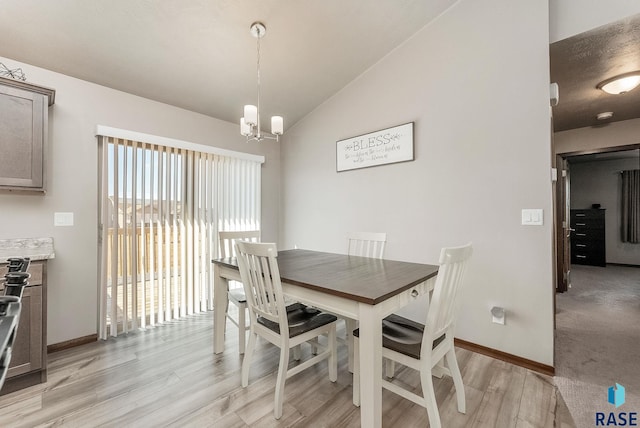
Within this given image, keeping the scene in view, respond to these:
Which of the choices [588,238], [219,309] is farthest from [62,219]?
[588,238]

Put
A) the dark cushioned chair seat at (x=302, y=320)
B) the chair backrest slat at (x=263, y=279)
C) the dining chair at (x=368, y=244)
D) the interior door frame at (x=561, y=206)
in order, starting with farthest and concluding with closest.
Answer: the interior door frame at (x=561, y=206)
the dining chair at (x=368, y=244)
the dark cushioned chair seat at (x=302, y=320)
the chair backrest slat at (x=263, y=279)

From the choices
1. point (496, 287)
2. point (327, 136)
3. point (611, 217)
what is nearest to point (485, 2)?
point (327, 136)

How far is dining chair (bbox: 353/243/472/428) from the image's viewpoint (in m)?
1.35

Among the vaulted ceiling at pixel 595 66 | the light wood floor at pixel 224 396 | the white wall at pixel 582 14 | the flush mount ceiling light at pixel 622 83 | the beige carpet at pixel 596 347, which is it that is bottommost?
the light wood floor at pixel 224 396

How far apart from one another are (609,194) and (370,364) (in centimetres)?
771

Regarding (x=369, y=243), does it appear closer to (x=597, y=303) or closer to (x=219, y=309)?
(x=219, y=309)

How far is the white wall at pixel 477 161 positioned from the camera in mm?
2066

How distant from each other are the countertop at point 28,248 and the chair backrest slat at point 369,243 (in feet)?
7.85

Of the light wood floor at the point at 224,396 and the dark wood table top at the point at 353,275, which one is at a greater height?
the dark wood table top at the point at 353,275

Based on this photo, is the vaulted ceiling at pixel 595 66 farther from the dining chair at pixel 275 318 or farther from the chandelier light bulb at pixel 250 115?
the dining chair at pixel 275 318

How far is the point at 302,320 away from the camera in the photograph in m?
1.84

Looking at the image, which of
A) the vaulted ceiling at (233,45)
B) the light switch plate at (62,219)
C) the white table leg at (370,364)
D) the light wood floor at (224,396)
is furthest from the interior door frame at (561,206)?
the light switch plate at (62,219)

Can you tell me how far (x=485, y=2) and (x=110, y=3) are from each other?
9.46ft

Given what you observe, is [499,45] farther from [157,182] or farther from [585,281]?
[585,281]
